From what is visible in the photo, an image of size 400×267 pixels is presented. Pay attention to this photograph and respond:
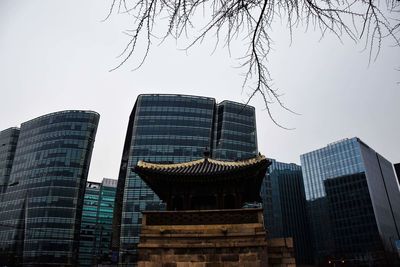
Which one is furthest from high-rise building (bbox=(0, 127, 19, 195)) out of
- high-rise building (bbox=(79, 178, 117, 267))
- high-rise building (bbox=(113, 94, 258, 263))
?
high-rise building (bbox=(113, 94, 258, 263))

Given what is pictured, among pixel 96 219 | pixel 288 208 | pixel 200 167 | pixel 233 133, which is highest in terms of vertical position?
pixel 233 133

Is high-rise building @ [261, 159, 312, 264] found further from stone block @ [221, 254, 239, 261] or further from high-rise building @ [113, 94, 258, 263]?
stone block @ [221, 254, 239, 261]

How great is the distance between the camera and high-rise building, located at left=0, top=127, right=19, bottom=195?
8975 cm

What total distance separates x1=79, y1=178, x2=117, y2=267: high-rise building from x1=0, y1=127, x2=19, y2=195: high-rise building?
32004 millimetres

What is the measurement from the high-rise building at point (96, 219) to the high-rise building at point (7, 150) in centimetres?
3200

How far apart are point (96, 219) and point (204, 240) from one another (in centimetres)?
11157

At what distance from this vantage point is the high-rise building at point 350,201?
89.5 meters

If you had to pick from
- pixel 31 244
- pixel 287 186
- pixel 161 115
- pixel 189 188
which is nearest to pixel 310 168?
pixel 287 186

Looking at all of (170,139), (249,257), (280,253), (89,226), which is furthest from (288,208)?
(249,257)

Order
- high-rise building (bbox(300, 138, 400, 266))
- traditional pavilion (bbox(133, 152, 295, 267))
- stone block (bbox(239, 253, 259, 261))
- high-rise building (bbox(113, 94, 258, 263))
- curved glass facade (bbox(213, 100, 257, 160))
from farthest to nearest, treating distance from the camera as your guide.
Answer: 1. high-rise building (bbox(300, 138, 400, 266))
2. curved glass facade (bbox(213, 100, 257, 160))
3. high-rise building (bbox(113, 94, 258, 263))
4. traditional pavilion (bbox(133, 152, 295, 267))
5. stone block (bbox(239, 253, 259, 261))

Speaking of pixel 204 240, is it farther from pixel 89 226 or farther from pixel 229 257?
pixel 89 226

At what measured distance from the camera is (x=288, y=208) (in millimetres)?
113688

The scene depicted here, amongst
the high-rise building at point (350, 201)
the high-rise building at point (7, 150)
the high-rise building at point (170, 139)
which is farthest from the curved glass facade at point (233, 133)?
the high-rise building at point (7, 150)

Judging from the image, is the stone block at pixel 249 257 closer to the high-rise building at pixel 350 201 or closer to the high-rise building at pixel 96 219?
the high-rise building at pixel 350 201
